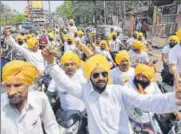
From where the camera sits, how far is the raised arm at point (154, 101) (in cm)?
276

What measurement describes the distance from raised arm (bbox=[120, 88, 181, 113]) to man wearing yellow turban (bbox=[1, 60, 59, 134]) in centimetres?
74

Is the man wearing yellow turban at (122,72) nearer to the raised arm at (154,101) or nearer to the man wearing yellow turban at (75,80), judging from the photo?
the man wearing yellow turban at (75,80)

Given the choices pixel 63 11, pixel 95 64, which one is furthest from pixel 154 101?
pixel 63 11

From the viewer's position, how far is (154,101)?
2879 millimetres

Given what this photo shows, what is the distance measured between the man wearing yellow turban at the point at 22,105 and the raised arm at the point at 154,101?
74 cm

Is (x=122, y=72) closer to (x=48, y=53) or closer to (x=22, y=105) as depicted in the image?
(x=48, y=53)

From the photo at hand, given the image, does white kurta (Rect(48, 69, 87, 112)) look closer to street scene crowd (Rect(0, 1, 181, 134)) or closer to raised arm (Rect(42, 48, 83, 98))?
street scene crowd (Rect(0, 1, 181, 134))

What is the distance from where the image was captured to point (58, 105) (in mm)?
4824

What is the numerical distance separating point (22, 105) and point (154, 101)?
1113mm

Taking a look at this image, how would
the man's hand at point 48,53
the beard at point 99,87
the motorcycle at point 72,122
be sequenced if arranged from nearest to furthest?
the beard at point 99,87 → the man's hand at point 48,53 → the motorcycle at point 72,122

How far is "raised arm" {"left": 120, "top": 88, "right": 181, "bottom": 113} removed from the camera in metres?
2.76

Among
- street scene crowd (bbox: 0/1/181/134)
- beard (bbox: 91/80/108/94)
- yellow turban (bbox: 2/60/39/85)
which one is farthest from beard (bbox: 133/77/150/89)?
yellow turban (bbox: 2/60/39/85)

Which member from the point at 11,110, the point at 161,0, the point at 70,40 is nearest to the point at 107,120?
the point at 11,110

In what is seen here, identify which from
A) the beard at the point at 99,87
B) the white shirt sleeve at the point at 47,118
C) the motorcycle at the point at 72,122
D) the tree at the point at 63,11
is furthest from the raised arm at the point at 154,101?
the tree at the point at 63,11
